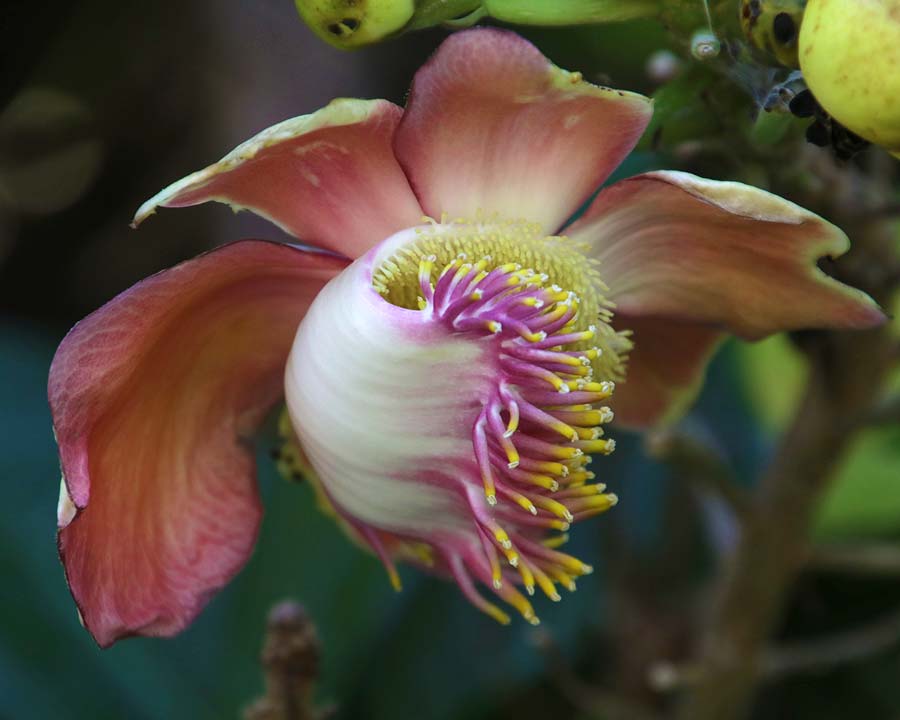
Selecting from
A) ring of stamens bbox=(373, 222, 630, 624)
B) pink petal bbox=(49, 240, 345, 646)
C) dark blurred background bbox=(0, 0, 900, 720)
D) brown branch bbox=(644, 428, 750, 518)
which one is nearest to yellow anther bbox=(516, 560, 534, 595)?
ring of stamens bbox=(373, 222, 630, 624)

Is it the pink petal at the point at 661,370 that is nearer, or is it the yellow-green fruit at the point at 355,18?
the yellow-green fruit at the point at 355,18

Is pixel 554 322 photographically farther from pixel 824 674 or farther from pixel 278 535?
pixel 824 674

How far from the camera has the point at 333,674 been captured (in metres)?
1.07

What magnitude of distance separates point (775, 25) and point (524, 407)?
180 millimetres

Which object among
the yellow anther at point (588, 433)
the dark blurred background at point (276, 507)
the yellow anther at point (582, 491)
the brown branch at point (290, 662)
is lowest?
the dark blurred background at point (276, 507)

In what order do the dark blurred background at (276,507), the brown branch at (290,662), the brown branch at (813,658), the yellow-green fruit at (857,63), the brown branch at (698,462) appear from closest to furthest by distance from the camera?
the yellow-green fruit at (857,63) < the brown branch at (290,662) < the brown branch at (698,462) < the brown branch at (813,658) < the dark blurred background at (276,507)

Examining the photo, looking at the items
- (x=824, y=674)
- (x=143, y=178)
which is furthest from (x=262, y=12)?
(x=824, y=674)

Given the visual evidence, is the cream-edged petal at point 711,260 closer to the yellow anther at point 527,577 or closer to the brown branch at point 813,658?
the yellow anther at point 527,577

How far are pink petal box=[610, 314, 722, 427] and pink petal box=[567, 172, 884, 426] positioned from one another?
0.01m

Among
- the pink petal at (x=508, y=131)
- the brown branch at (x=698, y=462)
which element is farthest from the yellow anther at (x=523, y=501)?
the brown branch at (x=698, y=462)

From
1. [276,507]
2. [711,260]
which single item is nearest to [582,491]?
[711,260]

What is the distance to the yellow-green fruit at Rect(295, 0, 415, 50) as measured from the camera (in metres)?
0.46

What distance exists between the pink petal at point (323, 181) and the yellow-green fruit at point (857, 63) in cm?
17

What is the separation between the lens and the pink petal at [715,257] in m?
0.50
